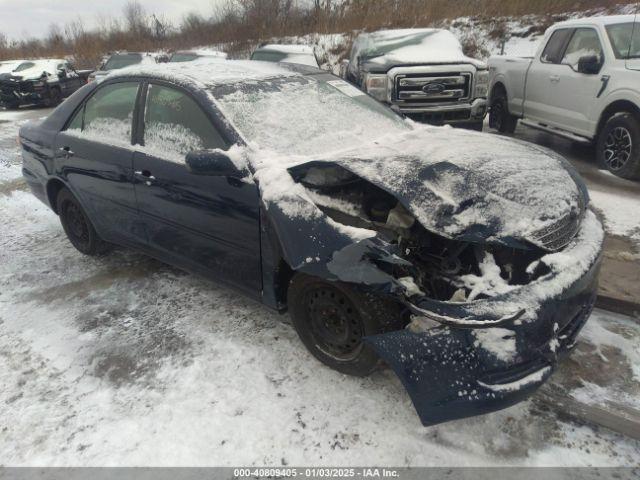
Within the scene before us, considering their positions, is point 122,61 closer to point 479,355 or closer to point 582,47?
point 582,47

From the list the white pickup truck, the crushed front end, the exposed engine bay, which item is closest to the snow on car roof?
the white pickup truck

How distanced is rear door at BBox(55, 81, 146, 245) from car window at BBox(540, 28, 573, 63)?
18.8 feet

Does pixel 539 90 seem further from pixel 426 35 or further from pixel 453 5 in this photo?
pixel 453 5

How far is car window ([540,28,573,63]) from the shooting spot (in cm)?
639

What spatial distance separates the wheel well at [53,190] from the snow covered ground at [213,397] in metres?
1.08

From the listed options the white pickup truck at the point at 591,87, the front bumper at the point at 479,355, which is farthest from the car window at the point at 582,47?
the front bumper at the point at 479,355

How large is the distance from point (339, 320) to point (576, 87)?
5.37 m

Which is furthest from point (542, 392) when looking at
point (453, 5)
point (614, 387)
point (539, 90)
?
point (453, 5)

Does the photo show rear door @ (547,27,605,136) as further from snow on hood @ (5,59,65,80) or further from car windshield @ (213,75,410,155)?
snow on hood @ (5,59,65,80)

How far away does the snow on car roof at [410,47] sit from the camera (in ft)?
23.0

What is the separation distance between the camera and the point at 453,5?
18.4m

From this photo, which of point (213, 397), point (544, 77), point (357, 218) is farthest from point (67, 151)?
point (544, 77)

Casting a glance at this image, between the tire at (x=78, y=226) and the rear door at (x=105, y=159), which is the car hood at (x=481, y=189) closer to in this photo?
the rear door at (x=105, y=159)

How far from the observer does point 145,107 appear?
3.34 meters
